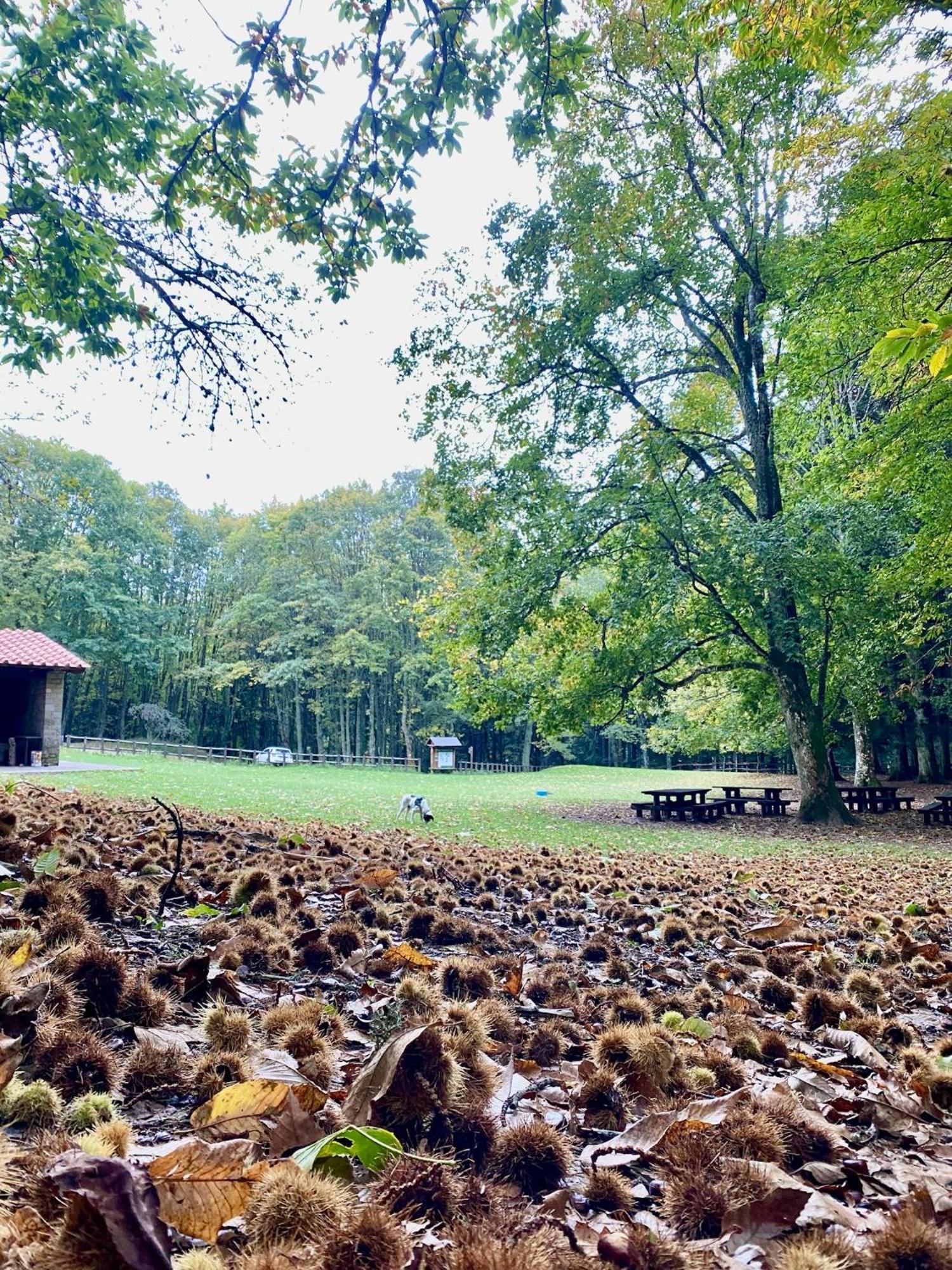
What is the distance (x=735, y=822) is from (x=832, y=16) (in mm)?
14412

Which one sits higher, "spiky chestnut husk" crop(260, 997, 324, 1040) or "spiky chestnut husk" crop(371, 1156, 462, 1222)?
"spiky chestnut husk" crop(371, 1156, 462, 1222)

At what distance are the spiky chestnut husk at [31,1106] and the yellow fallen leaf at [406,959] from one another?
1333 mm

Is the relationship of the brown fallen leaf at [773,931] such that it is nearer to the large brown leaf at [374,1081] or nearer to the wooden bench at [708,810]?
the large brown leaf at [374,1081]

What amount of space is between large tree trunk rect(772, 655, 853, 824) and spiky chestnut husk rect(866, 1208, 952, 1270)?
51.4 feet

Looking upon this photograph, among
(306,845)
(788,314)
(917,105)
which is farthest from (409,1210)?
(917,105)

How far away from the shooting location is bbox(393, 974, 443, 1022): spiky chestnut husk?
180 cm

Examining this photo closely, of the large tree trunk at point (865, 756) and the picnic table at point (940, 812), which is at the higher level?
the large tree trunk at point (865, 756)

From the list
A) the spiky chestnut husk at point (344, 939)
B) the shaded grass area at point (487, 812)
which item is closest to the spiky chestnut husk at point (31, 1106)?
the spiky chestnut husk at point (344, 939)

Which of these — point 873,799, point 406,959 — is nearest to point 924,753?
point 873,799

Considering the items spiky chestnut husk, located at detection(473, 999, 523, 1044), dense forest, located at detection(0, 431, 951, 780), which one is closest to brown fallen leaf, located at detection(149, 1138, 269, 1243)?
spiky chestnut husk, located at detection(473, 999, 523, 1044)

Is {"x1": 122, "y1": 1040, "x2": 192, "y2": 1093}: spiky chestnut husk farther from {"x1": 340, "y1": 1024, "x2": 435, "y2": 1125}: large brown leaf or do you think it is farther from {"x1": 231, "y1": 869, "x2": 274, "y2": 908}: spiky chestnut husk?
{"x1": 231, "y1": 869, "x2": 274, "y2": 908}: spiky chestnut husk

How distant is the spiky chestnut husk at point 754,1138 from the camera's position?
1305mm

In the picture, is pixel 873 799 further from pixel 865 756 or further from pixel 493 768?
pixel 493 768

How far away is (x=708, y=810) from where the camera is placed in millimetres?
17844
